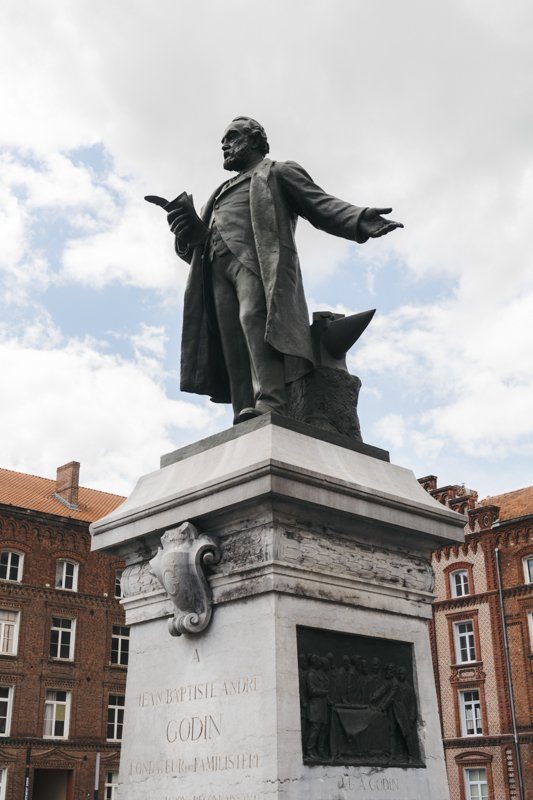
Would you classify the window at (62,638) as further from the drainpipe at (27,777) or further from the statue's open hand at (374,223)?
the statue's open hand at (374,223)

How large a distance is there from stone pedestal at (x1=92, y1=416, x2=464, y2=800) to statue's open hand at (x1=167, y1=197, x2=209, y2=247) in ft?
5.13

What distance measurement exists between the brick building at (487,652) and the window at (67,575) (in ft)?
52.3

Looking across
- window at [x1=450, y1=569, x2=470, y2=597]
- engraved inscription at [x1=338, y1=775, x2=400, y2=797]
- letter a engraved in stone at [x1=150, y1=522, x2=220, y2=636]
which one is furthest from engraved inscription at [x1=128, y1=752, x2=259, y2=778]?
window at [x1=450, y1=569, x2=470, y2=597]

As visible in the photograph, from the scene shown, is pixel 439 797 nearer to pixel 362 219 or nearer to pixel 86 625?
pixel 362 219

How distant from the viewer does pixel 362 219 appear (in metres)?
5.74

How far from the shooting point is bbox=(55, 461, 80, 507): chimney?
4166 centimetres

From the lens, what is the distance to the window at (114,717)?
37000 mm

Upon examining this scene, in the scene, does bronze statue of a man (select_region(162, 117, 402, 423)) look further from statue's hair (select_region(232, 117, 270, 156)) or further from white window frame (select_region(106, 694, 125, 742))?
white window frame (select_region(106, 694, 125, 742))

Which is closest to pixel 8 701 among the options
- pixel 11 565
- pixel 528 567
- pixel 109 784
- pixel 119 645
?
pixel 11 565

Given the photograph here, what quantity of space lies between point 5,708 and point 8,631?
2933 millimetres

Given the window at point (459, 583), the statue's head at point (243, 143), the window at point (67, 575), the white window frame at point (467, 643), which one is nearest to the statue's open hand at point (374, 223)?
the statue's head at point (243, 143)

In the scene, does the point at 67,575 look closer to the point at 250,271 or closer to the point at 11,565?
the point at 11,565

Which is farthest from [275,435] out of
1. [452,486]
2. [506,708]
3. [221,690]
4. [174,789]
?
[452,486]

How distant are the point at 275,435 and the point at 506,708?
1323 inches
